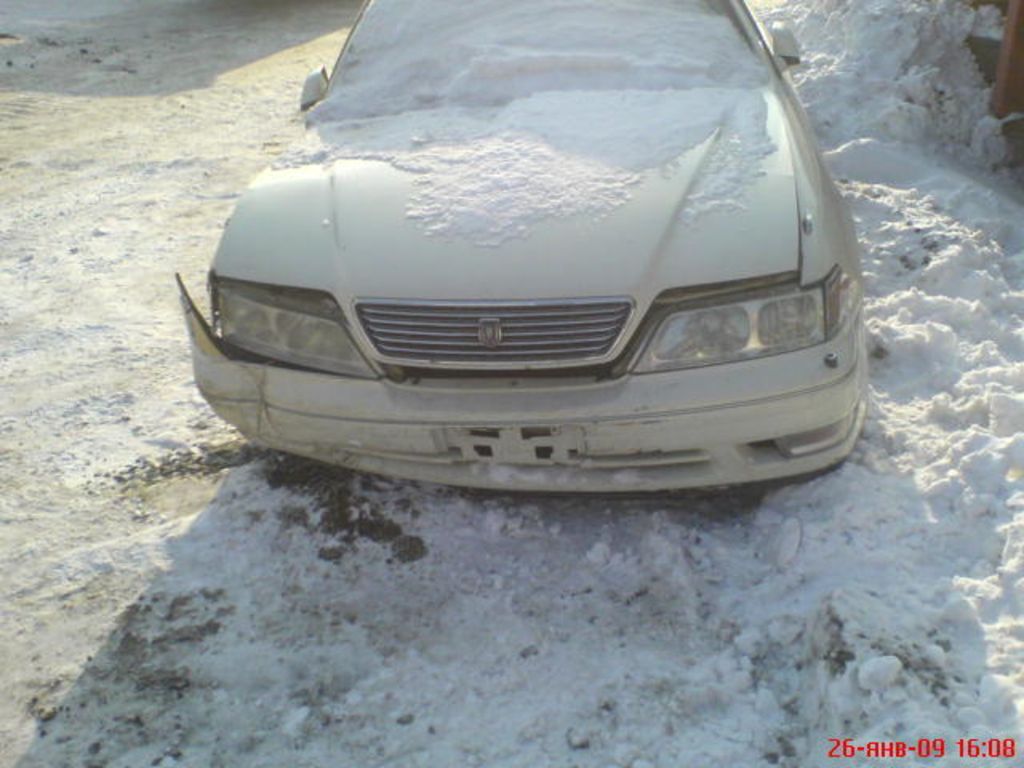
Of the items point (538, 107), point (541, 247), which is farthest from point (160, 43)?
point (541, 247)

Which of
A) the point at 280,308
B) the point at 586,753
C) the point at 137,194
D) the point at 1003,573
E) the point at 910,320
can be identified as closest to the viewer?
the point at 586,753

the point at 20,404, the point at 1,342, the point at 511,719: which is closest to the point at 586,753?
the point at 511,719

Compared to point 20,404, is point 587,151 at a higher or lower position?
higher

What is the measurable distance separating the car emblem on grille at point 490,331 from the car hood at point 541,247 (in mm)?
60

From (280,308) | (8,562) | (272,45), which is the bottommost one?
(272,45)

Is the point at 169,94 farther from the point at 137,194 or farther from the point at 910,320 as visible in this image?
the point at 910,320

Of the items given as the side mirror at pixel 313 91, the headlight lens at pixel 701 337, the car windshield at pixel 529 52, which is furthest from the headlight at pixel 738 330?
the side mirror at pixel 313 91

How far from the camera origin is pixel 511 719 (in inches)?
94.0

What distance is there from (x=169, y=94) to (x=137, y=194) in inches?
91.8

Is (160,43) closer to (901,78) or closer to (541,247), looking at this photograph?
(901,78)

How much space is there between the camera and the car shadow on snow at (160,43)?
8.23 metres

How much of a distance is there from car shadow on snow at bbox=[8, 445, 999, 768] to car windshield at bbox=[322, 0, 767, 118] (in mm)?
1402

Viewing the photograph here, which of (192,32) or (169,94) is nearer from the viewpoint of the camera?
(169,94)

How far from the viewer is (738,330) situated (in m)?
2.58
